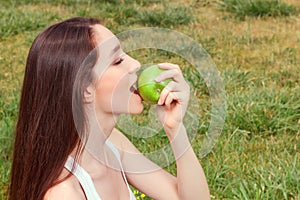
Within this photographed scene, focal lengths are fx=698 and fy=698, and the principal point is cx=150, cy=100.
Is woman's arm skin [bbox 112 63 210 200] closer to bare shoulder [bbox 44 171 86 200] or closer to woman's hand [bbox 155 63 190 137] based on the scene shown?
woman's hand [bbox 155 63 190 137]

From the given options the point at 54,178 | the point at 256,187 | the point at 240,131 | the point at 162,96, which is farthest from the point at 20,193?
the point at 240,131

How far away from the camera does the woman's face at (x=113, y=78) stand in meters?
2.16

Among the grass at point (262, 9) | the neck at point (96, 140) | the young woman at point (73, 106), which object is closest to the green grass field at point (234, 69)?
the grass at point (262, 9)

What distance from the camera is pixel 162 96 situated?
2.19 meters

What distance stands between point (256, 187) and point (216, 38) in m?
3.11

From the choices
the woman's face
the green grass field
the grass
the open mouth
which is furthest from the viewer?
the grass

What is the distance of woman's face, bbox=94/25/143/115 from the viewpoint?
216 cm

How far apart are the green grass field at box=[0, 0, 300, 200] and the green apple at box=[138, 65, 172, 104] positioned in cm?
111

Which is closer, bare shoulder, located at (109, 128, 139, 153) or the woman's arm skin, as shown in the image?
the woman's arm skin

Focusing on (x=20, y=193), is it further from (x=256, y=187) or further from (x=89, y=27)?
(x=256, y=187)

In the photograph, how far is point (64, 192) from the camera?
218 centimetres

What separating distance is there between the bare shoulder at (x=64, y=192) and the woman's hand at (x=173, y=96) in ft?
1.21

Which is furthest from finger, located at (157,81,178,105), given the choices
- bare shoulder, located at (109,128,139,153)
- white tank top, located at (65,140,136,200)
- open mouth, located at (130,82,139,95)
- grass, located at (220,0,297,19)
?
grass, located at (220,0,297,19)

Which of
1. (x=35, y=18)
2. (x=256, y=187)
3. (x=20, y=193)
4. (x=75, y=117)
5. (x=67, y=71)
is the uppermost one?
(x=67, y=71)
